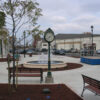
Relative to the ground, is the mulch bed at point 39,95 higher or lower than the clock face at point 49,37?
lower

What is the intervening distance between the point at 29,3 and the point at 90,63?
47.3 ft

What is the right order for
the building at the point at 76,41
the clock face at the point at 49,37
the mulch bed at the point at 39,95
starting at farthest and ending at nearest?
1. the building at the point at 76,41
2. the clock face at the point at 49,37
3. the mulch bed at the point at 39,95

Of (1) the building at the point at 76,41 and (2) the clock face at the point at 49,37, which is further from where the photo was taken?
(1) the building at the point at 76,41

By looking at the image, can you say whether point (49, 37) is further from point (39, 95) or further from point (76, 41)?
point (76, 41)

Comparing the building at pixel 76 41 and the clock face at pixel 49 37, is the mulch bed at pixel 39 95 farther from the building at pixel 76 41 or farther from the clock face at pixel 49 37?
the building at pixel 76 41

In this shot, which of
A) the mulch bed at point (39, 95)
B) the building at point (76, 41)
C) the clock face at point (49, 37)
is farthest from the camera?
the building at point (76, 41)

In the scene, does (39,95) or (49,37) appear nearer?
(39,95)

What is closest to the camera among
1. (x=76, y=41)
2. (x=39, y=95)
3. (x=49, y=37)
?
(x=39, y=95)

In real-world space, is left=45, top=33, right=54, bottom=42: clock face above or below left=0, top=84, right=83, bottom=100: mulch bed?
above

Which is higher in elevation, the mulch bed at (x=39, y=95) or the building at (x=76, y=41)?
the building at (x=76, y=41)

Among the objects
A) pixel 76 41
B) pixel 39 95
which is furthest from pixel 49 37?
pixel 76 41

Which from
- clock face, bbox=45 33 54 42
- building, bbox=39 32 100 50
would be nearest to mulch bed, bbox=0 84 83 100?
clock face, bbox=45 33 54 42

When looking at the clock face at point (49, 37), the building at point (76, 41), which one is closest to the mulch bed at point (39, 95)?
the clock face at point (49, 37)

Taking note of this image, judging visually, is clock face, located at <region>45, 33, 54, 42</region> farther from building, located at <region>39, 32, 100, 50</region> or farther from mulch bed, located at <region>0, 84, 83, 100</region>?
building, located at <region>39, 32, 100, 50</region>
